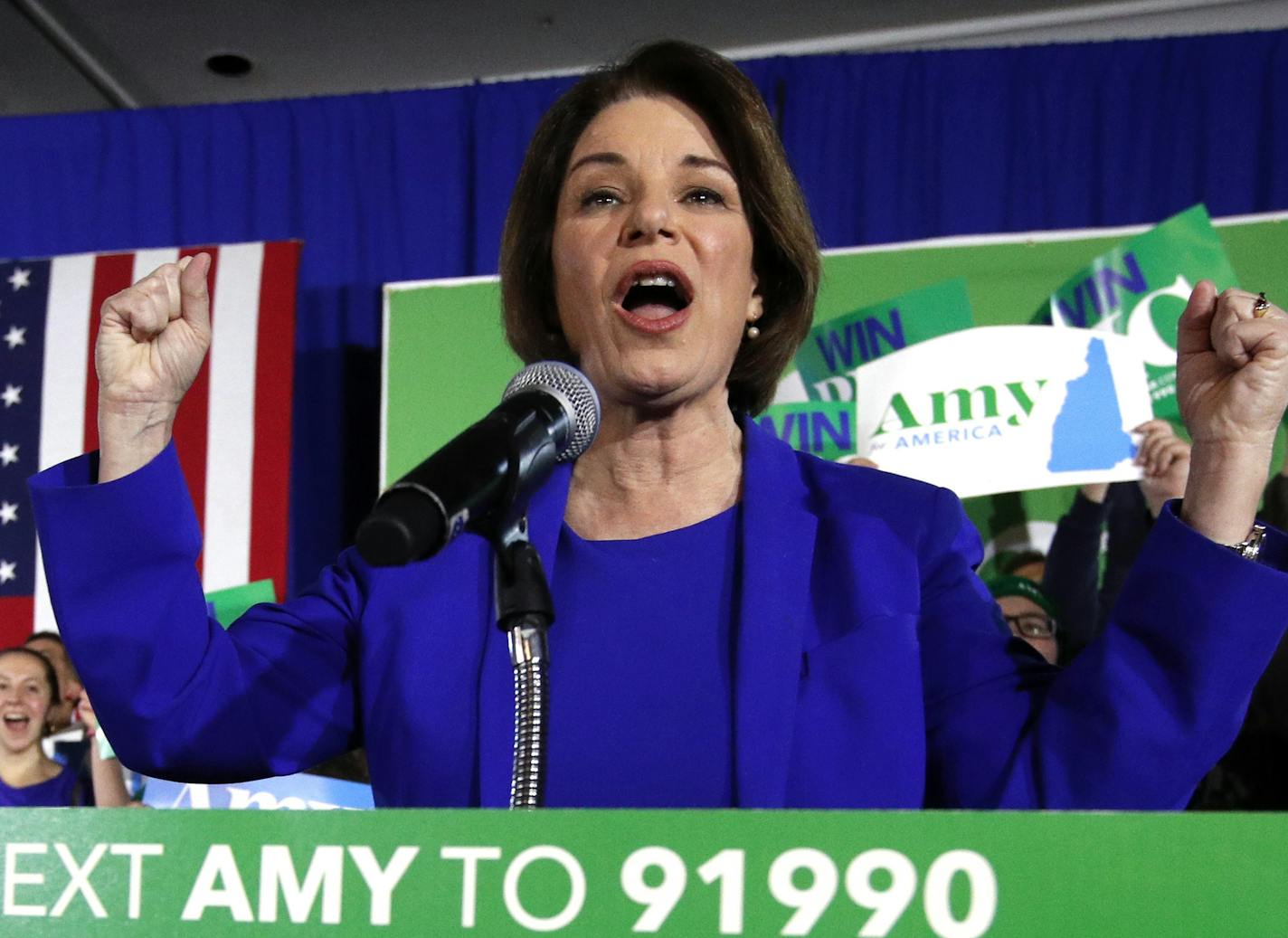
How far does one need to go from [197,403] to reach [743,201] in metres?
2.62

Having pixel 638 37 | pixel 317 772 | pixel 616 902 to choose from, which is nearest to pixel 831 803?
pixel 616 902

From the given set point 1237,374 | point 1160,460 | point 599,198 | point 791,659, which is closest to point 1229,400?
point 1237,374

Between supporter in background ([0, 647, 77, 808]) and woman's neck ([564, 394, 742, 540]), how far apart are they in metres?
2.56

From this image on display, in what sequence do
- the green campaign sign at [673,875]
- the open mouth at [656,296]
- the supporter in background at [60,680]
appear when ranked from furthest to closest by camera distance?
the supporter in background at [60,680] → the open mouth at [656,296] → the green campaign sign at [673,875]

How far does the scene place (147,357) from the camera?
919 mm

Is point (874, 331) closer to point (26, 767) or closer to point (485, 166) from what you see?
point (485, 166)

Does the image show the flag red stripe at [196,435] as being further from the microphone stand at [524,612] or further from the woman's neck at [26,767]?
the microphone stand at [524,612]

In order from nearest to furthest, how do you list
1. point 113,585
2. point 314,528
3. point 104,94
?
point 113,585, point 314,528, point 104,94

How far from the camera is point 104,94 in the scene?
15.2 feet

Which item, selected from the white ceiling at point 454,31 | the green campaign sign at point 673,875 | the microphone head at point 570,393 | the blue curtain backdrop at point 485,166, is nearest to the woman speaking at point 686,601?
the microphone head at point 570,393

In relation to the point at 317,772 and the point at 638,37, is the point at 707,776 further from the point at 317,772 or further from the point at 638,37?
the point at 638,37

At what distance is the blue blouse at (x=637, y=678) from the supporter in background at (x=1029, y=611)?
180 centimetres

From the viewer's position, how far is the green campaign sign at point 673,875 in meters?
0.52

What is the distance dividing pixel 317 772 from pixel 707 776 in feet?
7.11
